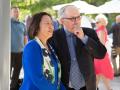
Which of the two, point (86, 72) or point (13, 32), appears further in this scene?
point (13, 32)

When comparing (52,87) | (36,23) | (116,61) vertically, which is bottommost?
(116,61)

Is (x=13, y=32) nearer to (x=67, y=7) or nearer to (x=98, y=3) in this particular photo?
(x=67, y=7)

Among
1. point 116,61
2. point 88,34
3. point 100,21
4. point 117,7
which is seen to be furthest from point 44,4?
point 88,34

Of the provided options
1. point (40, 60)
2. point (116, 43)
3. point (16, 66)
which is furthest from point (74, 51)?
point (116, 43)

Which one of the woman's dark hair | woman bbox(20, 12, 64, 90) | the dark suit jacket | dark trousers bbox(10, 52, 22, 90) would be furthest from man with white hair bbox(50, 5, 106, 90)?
dark trousers bbox(10, 52, 22, 90)

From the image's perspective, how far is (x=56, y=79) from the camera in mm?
3494

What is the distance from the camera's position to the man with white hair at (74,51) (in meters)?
3.64

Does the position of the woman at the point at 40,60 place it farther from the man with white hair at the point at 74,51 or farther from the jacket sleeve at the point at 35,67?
the man with white hair at the point at 74,51

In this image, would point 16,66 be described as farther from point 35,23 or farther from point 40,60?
point 40,60

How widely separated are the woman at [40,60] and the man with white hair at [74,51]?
→ 13 cm

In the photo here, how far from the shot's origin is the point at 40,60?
132 inches

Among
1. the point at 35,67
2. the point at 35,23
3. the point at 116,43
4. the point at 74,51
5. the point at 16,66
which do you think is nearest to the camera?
the point at 35,67

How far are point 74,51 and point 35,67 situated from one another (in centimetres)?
54

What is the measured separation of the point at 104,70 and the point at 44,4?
74.6 feet
